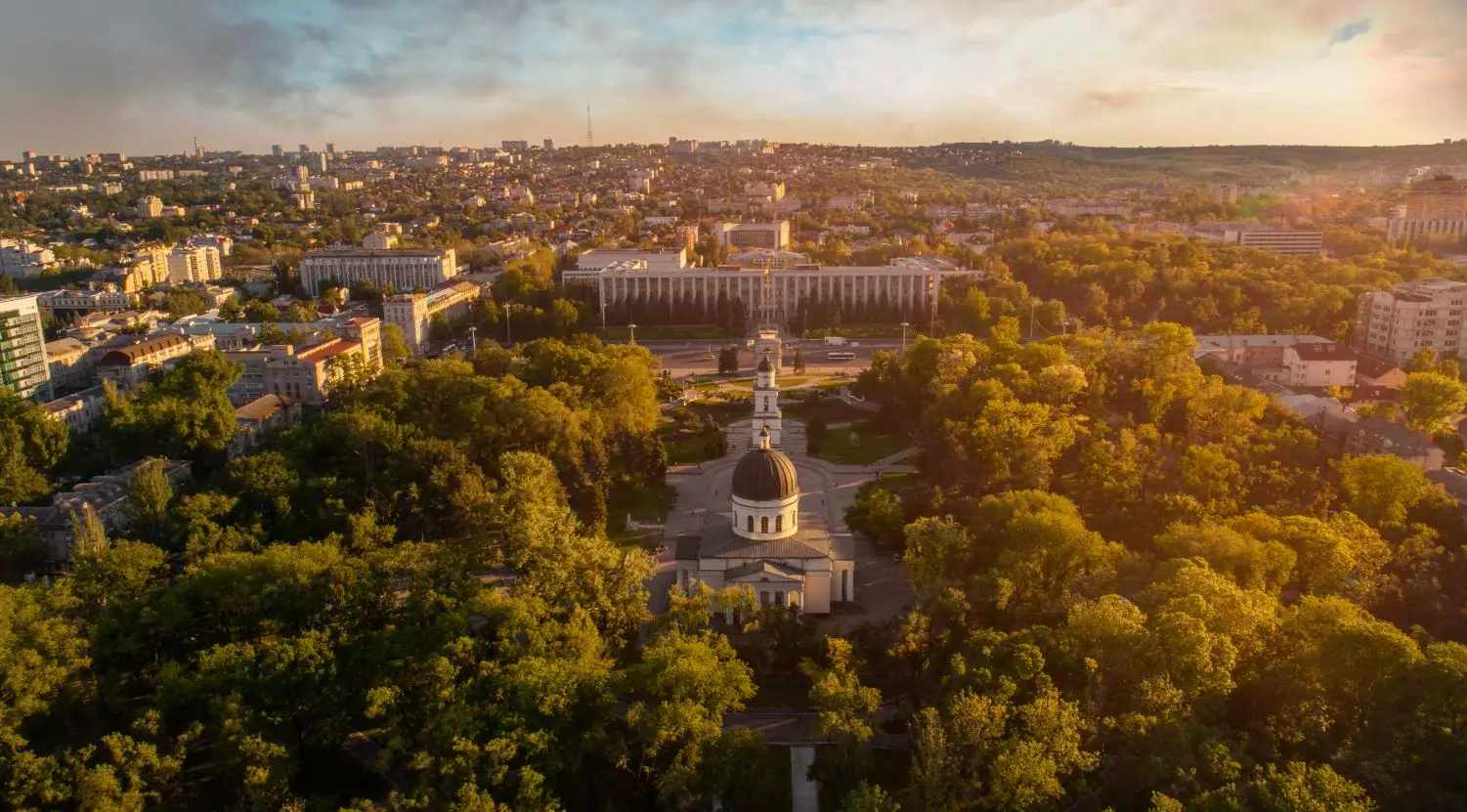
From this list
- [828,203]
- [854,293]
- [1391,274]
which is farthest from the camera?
[828,203]

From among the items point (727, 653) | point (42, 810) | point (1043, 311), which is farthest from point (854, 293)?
point (42, 810)

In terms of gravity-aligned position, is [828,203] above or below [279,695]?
above

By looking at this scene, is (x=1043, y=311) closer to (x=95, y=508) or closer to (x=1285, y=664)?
(x=1285, y=664)

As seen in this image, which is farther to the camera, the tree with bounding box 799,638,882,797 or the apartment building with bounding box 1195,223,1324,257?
the apartment building with bounding box 1195,223,1324,257

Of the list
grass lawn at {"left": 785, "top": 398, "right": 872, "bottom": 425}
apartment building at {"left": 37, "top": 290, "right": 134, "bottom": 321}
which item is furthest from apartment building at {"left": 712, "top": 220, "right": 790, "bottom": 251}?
grass lawn at {"left": 785, "top": 398, "right": 872, "bottom": 425}

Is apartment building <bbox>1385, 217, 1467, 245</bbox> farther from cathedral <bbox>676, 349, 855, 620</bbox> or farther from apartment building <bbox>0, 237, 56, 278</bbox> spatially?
apartment building <bbox>0, 237, 56, 278</bbox>

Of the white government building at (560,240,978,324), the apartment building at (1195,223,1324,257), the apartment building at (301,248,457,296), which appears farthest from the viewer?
the apartment building at (1195,223,1324,257)

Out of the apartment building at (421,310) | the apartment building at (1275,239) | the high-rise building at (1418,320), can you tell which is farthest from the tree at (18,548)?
the apartment building at (1275,239)
